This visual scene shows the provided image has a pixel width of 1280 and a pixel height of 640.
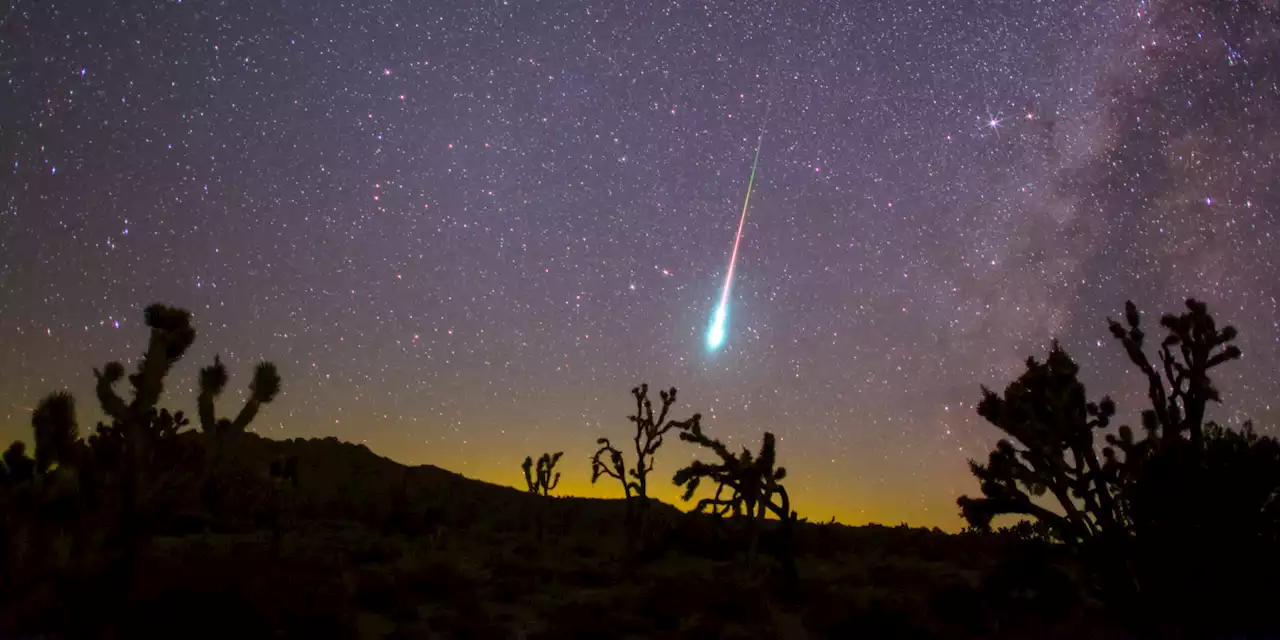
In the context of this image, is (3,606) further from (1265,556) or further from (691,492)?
(1265,556)

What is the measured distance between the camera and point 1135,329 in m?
13.3

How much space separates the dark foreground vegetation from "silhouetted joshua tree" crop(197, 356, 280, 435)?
0.11ft

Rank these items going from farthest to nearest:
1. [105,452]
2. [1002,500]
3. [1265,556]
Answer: [1002,500], [1265,556], [105,452]

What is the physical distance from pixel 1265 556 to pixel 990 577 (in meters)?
4.18

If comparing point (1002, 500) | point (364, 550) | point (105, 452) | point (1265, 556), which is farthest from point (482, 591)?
point (1265, 556)

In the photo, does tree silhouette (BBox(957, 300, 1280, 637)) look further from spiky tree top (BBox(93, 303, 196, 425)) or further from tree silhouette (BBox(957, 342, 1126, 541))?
spiky tree top (BBox(93, 303, 196, 425))

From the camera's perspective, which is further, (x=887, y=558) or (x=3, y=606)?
(x=887, y=558)

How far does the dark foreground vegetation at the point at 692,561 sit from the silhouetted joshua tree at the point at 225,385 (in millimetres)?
32

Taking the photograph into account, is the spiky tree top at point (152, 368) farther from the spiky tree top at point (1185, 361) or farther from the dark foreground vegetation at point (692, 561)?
the spiky tree top at point (1185, 361)

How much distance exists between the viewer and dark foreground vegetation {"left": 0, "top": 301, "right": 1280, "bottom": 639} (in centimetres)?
870

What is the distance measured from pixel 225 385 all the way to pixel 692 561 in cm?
1222

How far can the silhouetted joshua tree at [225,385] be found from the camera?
977 centimetres

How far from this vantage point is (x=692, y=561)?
1798 cm

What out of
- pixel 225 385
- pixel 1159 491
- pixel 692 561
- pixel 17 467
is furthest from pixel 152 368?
pixel 1159 491
